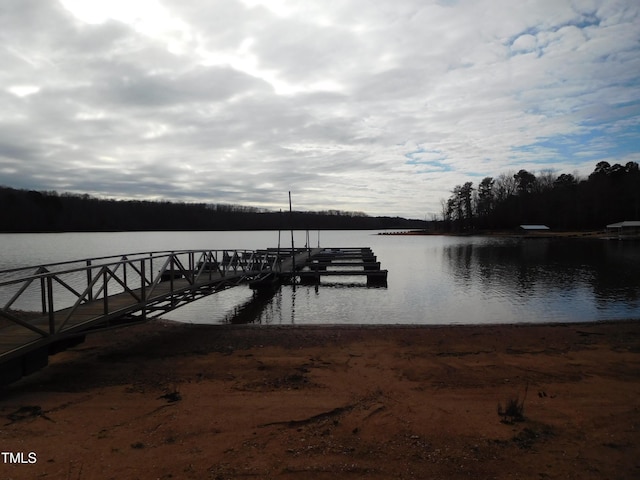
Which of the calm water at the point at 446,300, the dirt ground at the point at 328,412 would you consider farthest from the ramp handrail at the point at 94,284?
the calm water at the point at 446,300

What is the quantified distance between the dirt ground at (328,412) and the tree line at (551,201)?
315ft

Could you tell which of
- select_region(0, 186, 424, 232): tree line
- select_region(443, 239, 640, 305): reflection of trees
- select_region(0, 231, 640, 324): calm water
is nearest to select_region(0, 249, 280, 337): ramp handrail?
select_region(0, 231, 640, 324): calm water

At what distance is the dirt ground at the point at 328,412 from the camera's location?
153 inches

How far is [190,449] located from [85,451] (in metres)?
1.12

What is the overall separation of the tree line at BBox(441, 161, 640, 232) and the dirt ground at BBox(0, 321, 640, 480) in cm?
9608

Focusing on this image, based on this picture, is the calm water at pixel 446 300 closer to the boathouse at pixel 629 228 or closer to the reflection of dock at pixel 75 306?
the reflection of dock at pixel 75 306

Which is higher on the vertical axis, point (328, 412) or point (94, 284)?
point (94, 284)

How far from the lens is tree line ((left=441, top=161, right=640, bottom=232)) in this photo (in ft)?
279

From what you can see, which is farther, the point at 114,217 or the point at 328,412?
the point at 114,217

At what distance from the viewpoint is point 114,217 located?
126m

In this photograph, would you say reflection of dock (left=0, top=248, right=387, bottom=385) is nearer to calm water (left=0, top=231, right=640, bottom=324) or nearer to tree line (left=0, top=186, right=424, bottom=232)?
calm water (left=0, top=231, right=640, bottom=324)

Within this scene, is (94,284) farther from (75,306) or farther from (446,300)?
(446,300)

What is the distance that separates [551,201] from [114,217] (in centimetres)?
12790

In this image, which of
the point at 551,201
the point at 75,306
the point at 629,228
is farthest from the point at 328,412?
the point at 551,201
